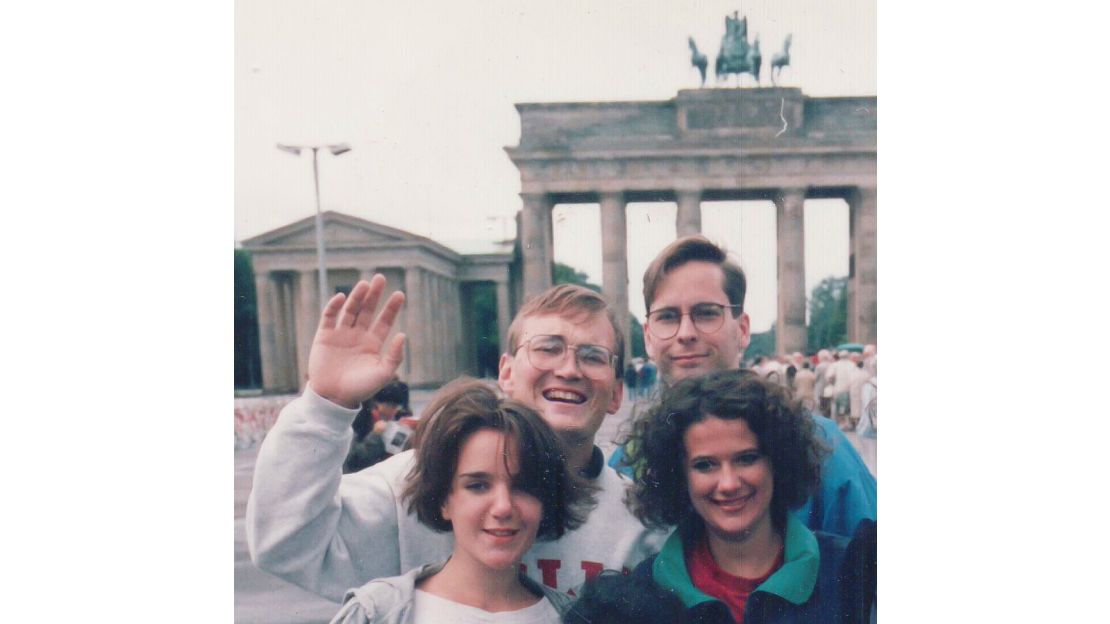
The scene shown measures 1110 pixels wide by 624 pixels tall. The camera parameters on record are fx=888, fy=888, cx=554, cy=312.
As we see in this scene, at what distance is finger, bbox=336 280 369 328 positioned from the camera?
3.43 m

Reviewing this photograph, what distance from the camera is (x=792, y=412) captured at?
351 centimetres

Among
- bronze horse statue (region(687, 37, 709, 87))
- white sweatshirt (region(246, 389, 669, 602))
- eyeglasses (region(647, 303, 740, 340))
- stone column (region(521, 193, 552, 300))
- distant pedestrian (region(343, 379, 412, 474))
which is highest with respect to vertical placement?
bronze horse statue (region(687, 37, 709, 87))

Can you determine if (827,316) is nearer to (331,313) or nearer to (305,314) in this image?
(331,313)

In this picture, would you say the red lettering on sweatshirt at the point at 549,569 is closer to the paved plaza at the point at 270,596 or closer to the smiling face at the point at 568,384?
the smiling face at the point at 568,384

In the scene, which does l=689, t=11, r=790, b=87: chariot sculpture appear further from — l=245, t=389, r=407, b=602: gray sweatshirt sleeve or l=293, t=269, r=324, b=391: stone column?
l=245, t=389, r=407, b=602: gray sweatshirt sleeve

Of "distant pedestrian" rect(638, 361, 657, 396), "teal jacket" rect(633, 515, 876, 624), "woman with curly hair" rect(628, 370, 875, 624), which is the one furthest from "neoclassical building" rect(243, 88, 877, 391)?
"teal jacket" rect(633, 515, 876, 624)

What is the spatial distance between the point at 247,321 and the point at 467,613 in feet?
4.72

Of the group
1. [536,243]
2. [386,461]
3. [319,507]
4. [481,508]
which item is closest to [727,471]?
[481,508]

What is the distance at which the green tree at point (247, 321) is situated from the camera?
3541mm

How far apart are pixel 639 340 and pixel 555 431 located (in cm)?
48

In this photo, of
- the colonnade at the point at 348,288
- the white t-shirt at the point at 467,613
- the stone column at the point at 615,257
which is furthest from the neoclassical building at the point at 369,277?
the white t-shirt at the point at 467,613

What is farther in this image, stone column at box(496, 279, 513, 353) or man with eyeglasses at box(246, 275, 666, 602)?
stone column at box(496, 279, 513, 353)

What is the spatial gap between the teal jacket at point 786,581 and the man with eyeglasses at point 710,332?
9cm

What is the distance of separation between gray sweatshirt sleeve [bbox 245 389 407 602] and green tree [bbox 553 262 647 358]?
0.96 m
